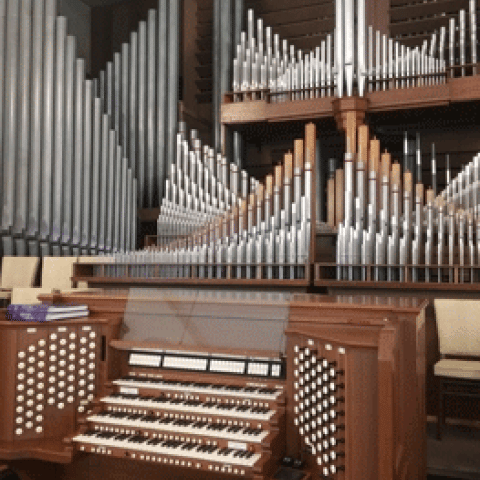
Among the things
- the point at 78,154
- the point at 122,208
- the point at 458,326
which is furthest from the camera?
the point at 122,208

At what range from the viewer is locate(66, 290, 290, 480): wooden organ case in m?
2.30

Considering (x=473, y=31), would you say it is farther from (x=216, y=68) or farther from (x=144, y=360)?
(x=144, y=360)

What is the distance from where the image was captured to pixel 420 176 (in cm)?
649

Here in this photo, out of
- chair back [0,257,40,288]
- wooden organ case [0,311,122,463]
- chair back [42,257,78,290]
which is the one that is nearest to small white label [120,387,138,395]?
wooden organ case [0,311,122,463]

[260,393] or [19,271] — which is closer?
[260,393]

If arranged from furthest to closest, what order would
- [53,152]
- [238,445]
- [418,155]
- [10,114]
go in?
[418,155], [53,152], [10,114], [238,445]

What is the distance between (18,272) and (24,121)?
1.59 m

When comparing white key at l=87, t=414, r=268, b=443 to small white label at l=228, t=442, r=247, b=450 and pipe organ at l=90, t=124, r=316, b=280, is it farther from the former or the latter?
pipe organ at l=90, t=124, r=316, b=280

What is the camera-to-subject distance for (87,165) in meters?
6.69

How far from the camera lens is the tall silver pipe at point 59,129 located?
624cm

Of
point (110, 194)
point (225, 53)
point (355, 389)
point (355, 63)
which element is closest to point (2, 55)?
point (110, 194)

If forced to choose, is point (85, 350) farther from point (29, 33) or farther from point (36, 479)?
point (29, 33)

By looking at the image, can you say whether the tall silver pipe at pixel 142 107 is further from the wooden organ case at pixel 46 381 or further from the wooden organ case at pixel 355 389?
the wooden organ case at pixel 355 389

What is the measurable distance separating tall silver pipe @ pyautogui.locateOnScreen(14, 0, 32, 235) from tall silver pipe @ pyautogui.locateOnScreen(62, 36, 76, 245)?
0.48 m
